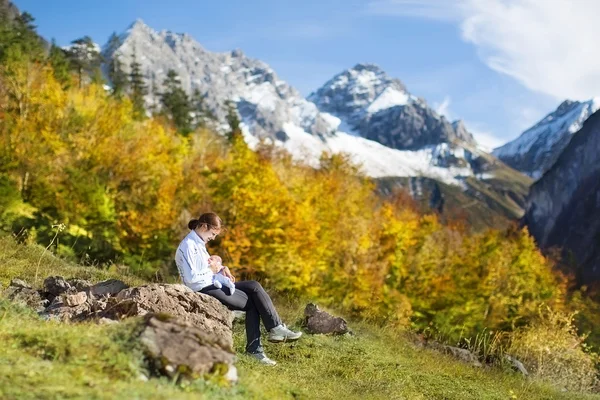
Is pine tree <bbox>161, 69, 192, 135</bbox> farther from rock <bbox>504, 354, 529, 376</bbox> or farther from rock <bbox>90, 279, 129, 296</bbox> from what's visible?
rock <bbox>90, 279, 129, 296</bbox>

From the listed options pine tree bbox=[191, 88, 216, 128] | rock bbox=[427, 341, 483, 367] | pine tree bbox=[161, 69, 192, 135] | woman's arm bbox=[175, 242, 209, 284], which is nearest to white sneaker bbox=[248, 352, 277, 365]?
woman's arm bbox=[175, 242, 209, 284]

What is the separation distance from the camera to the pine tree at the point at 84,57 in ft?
194

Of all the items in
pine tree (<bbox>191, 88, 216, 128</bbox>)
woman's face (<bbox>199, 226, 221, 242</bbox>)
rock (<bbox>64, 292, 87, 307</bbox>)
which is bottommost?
rock (<bbox>64, 292, 87, 307</bbox>)

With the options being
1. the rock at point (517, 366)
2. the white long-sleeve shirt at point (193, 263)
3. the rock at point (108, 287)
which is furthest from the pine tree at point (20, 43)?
the rock at point (517, 366)

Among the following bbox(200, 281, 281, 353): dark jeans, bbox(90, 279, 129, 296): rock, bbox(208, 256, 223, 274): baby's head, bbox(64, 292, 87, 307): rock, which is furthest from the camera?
→ bbox(90, 279, 129, 296): rock

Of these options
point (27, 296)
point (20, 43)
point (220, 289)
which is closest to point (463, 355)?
point (220, 289)

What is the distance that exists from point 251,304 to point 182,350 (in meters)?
3.69

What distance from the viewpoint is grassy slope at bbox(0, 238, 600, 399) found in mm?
4113

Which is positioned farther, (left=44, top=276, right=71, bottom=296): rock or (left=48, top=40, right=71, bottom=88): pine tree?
(left=48, top=40, right=71, bottom=88): pine tree

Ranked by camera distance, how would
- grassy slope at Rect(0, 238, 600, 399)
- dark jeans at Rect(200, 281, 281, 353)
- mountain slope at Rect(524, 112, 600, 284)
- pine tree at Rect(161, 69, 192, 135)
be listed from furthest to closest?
mountain slope at Rect(524, 112, 600, 284) < pine tree at Rect(161, 69, 192, 135) < dark jeans at Rect(200, 281, 281, 353) < grassy slope at Rect(0, 238, 600, 399)

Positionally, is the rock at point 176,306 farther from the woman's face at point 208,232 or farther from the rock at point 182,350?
the rock at point 182,350

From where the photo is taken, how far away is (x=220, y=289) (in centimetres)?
813

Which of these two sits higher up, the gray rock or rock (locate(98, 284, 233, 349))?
rock (locate(98, 284, 233, 349))

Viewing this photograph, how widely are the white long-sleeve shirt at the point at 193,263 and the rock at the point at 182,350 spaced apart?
2.81 m
